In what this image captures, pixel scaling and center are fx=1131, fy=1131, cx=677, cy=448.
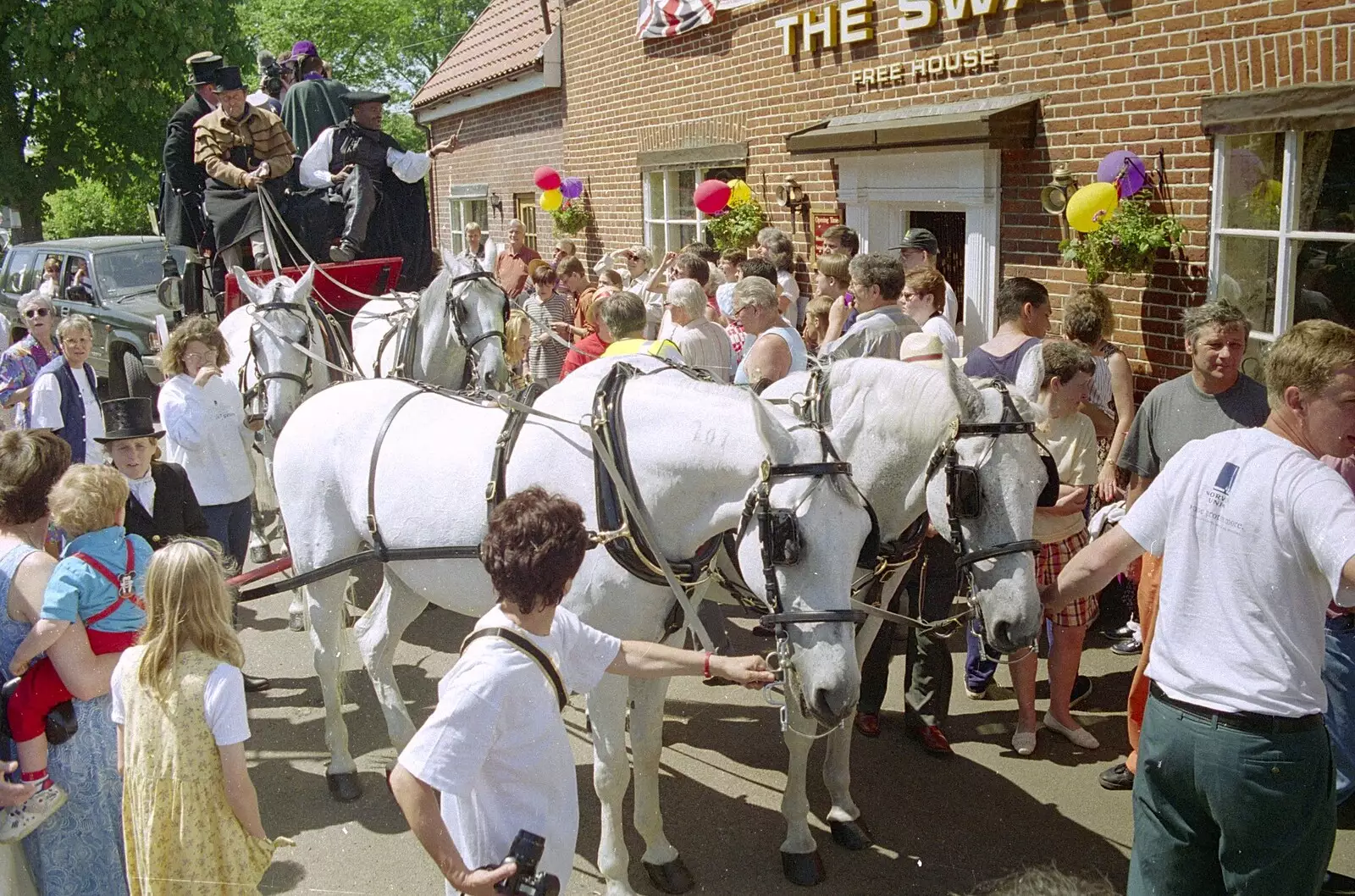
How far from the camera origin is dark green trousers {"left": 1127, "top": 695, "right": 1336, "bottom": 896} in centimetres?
271

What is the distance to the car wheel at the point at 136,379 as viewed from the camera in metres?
10.0

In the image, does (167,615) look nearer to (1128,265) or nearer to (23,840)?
(23,840)

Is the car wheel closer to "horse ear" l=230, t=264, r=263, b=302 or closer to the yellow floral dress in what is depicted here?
"horse ear" l=230, t=264, r=263, b=302

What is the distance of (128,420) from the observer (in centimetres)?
478

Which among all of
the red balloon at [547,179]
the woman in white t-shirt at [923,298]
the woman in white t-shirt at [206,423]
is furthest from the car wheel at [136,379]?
the woman in white t-shirt at [923,298]

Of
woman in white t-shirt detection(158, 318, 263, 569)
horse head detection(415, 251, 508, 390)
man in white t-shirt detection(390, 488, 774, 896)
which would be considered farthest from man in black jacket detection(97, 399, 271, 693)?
man in white t-shirt detection(390, 488, 774, 896)

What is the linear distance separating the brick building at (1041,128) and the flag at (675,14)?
0.12 metres

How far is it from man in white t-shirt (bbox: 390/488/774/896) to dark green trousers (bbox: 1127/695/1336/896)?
1.51 m

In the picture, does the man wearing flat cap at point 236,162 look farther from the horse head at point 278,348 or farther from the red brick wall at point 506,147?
the red brick wall at point 506,147

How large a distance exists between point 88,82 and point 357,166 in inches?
693

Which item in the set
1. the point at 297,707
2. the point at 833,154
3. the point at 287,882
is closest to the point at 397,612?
the point at 287,882

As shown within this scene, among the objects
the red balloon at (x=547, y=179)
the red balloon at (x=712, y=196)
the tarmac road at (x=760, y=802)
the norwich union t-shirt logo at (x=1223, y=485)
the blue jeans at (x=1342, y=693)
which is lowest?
the tarmac road at (x=760, y=802)

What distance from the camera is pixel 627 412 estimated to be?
3715 millimetres

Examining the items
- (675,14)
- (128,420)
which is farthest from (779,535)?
(675,14)
